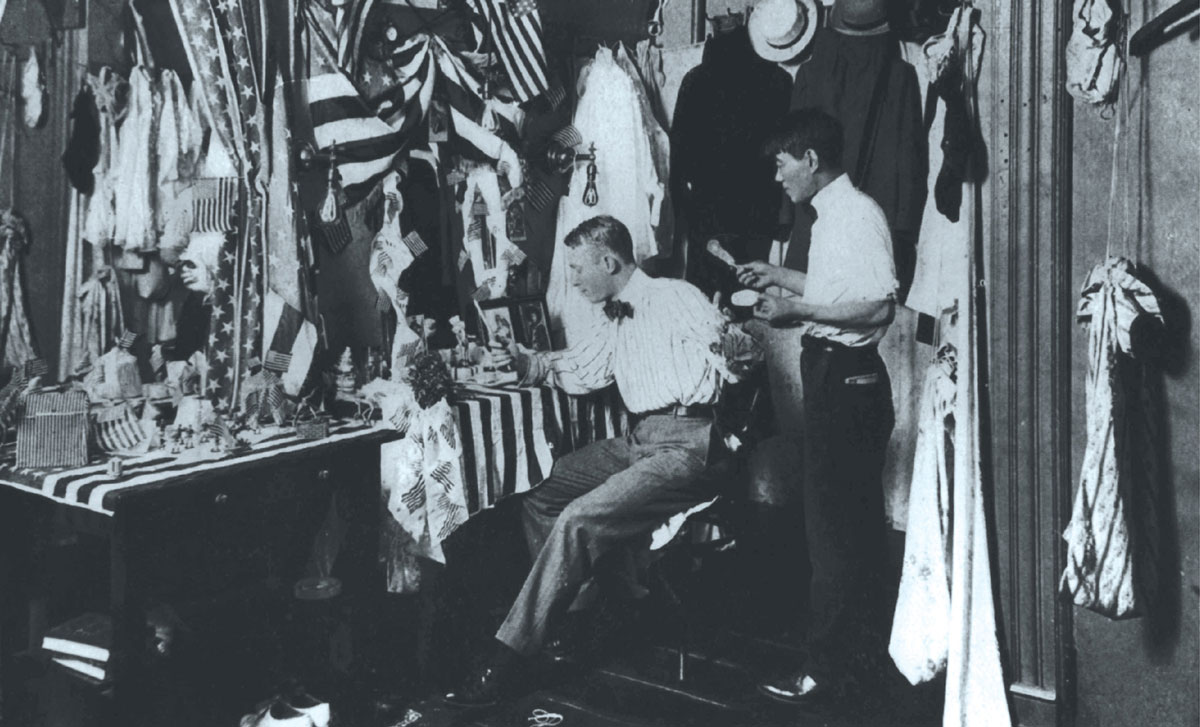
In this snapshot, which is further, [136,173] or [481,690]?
[481,690]

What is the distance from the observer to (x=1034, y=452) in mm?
2889

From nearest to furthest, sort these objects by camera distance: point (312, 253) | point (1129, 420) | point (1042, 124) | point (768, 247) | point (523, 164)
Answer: point (1129, 420) < point (1042, 124) < point (768, 247) < point (312, 253) < point (523, 164)

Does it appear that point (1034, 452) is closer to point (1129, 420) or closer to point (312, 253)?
point (1129, 420)

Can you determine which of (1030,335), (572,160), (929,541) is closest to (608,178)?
(572,160)

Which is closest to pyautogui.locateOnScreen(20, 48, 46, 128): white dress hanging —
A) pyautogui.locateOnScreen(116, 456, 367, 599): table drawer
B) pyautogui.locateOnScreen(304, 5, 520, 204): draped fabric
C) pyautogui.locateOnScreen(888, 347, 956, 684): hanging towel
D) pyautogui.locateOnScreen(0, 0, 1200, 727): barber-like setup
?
pyautogui.locateOnScreen(0, 0, 1200, 727): barber-like setup

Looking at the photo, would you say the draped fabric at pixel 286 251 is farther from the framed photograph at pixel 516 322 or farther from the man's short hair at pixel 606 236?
the man's short hair at pixel 606 236

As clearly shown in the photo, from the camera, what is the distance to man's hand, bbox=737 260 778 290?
315 cm

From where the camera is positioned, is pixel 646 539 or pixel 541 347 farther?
pixel 541 347

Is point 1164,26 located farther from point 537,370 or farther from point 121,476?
point 121,476

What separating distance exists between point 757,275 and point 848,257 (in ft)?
0.97

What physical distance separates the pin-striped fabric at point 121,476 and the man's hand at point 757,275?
1387 millimetres

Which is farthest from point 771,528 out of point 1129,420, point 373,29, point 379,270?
point 373,29

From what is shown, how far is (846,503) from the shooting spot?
3033mm

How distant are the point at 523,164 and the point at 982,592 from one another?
1.96 metres
